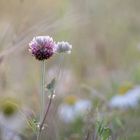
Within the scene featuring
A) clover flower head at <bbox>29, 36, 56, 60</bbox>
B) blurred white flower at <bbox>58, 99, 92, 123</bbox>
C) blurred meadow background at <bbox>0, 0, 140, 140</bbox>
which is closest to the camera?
clover flower head at <bbox>29, 36, 56, 60</bbox>

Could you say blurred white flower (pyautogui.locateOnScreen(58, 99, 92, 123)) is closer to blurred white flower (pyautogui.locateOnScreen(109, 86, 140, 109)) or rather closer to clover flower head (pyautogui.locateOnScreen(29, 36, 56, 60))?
blurred white flower (pyautogui.locateOnScreen(109, 86, 140, 109))

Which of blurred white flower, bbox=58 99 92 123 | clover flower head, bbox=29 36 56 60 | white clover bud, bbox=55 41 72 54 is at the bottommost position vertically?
clover flower head, bbox=29 36 56 60

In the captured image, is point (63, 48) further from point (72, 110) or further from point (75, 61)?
point (75, 61)

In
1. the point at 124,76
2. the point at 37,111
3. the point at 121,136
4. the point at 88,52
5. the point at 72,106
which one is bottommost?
the point at 121,136

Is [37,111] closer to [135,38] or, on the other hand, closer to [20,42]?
[20,42]

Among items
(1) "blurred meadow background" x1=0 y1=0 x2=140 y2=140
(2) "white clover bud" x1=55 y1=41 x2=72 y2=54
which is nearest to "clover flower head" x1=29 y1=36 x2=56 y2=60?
(2) "white clover bud" x1=55 y1=41 x2=72 y2=54

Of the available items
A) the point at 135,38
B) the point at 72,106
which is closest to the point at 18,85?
the point at 72,106
